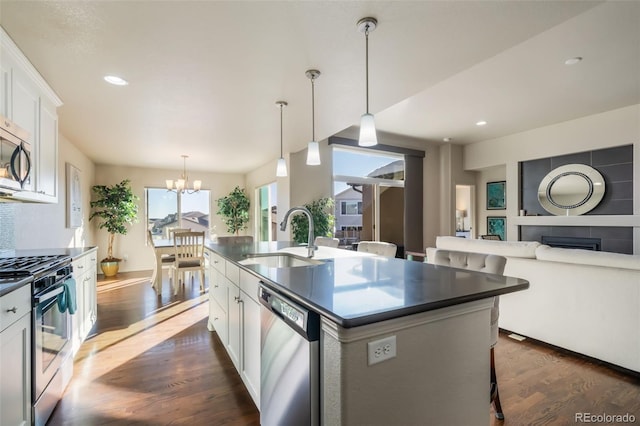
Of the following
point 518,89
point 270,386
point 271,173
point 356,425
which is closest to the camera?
point 356,425

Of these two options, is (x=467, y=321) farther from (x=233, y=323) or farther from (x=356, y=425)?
(x=233, y=323)

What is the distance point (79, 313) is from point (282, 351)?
2.39 metres

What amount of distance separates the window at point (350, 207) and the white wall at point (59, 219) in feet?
14.8

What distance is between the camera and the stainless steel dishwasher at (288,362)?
107 cm

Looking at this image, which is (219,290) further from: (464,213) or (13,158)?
(464,213)

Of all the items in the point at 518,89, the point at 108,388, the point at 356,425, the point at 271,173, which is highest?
the point at 518,89

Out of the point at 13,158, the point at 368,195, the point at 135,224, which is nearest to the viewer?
the point at 13,158

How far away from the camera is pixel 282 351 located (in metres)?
1.28

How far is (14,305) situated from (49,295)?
0.40 metres

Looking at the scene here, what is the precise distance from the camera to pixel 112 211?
19.4ft

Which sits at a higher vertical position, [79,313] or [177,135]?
[177,135]

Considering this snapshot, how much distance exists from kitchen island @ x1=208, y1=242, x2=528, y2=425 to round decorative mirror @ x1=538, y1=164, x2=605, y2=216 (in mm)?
5294

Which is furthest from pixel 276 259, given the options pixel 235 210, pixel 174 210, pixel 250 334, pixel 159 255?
pixel 174 210

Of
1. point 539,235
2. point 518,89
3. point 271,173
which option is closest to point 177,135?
point 271,173
